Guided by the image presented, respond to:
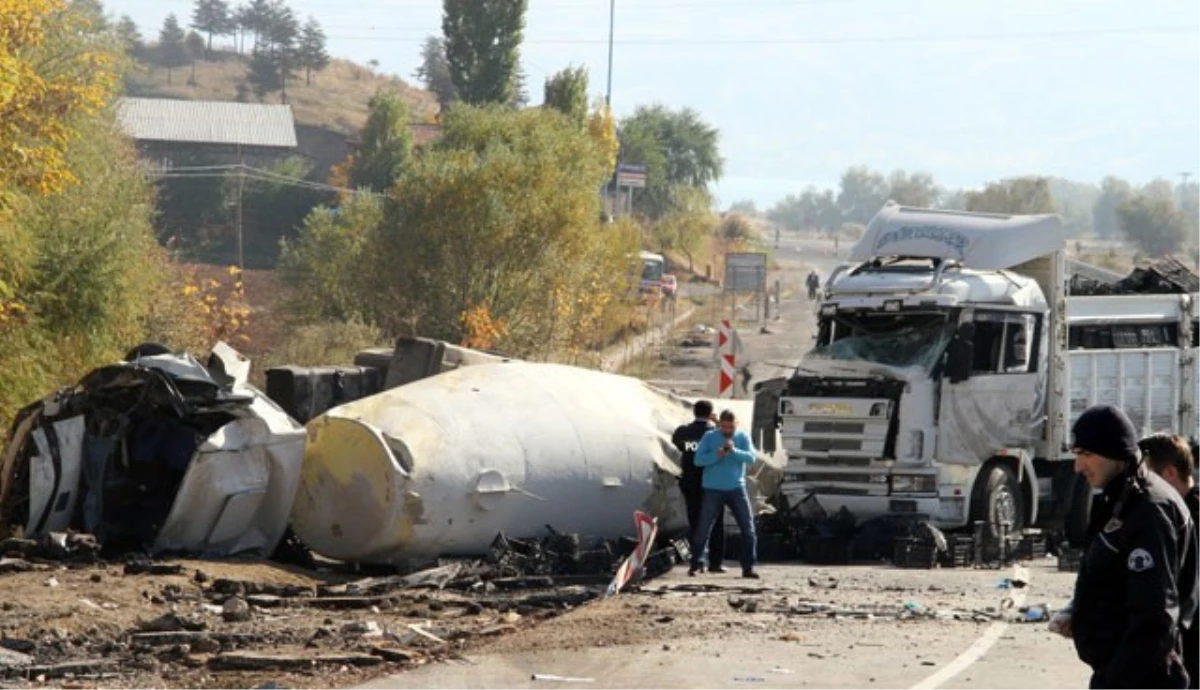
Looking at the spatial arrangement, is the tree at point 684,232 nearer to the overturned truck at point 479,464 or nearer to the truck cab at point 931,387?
the truck cab at point 931,387

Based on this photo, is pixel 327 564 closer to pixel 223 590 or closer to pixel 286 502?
pixel 286 502

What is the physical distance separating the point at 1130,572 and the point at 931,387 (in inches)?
652

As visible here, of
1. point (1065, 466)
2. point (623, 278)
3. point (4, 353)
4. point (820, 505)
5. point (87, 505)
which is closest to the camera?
point (87, 505)

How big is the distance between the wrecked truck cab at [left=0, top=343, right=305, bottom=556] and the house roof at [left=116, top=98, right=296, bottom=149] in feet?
382

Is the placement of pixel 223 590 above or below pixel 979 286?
below

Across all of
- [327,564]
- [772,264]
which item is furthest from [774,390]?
[772,264]

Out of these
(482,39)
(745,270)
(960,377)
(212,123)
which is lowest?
(960,377)

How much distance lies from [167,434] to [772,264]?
11574cm

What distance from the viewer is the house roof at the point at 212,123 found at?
13912cm

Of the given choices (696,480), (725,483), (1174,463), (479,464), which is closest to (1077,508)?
(696,480)

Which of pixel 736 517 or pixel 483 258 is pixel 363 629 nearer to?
pixel 736 517

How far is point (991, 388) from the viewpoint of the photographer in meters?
25.0

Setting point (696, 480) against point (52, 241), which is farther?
point (52, 241)

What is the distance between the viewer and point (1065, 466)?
26328 mm
